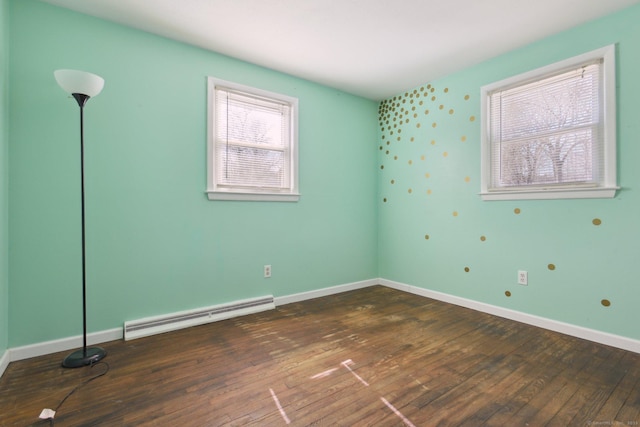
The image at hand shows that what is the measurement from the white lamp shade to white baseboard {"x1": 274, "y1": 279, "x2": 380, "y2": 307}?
7.73 ft

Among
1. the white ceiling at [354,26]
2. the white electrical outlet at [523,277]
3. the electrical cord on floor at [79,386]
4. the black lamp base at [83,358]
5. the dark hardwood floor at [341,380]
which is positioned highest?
the white ceiling at [354,26]

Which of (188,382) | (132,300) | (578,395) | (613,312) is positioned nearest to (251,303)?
(132,300)

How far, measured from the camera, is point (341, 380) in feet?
5.89

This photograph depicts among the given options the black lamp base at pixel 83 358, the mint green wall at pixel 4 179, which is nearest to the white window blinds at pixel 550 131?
the black lamp base at pixel 83 358

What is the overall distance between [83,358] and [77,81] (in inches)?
70.3

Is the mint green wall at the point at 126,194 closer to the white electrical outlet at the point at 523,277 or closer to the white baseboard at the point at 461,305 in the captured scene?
the white baseboard at the point at 461,305

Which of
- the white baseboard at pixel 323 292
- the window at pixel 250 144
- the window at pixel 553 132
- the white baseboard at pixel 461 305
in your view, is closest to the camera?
the white baseboard at pixel 461 305

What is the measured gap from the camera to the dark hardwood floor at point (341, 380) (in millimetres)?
1477

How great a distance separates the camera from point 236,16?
7.47 feet

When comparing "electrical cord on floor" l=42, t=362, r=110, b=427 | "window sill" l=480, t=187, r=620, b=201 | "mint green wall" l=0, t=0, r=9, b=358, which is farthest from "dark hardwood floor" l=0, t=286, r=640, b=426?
"window sill" l=480, t=187, r=620, b=201

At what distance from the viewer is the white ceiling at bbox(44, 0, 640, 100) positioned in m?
2.16

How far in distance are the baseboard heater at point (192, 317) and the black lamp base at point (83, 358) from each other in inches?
10.4

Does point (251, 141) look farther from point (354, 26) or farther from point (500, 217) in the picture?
point (500, 217)

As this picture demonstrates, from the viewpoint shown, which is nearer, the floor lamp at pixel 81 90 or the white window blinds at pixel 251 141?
the floor lamp at pixel 81 90
